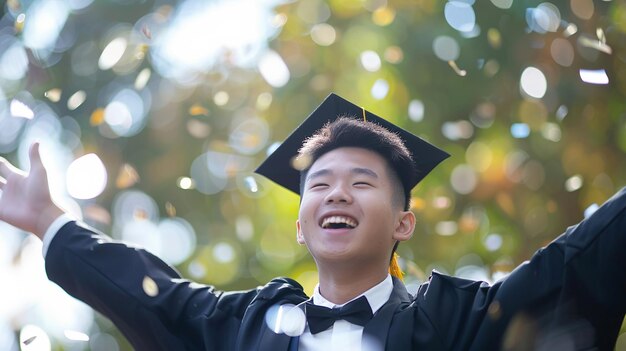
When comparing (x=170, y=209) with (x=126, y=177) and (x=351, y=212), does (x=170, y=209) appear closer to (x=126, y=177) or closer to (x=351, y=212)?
(x=126, y=177)

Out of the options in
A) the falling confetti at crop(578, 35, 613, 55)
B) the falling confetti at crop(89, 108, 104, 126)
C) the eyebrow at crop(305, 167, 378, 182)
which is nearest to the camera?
the eyebrow at crop(305, 167, 378, 182)

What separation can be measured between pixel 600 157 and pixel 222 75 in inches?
140

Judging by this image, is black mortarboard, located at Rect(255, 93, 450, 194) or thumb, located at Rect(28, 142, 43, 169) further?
black mortarboard, located at Rect(255, 93, 450, 194)

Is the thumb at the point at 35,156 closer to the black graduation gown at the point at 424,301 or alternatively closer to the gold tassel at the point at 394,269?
the black graduation gown at the point at 424,301

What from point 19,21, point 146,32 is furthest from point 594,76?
point 19,21

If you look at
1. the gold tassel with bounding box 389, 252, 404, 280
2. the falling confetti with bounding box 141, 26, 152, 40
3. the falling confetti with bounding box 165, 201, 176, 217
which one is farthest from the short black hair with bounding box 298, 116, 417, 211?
the falling confetti with bounding box 165, 201, 176, 217

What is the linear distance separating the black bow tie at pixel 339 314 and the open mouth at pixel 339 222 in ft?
0.92

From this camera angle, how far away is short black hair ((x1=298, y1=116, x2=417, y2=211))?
4.07 metres

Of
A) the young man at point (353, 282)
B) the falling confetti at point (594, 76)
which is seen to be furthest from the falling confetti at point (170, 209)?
the young man at point (353, 282)

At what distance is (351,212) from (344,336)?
48cm

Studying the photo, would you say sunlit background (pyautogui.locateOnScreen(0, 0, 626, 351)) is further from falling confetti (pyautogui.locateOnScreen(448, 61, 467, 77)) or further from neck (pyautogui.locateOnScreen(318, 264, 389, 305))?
neck (pyautogui.locateOnScreen(318, 264, 389, 305))

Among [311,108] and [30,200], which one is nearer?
[30,200]

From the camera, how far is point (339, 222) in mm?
3773

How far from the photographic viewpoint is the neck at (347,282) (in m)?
A: 3.82
